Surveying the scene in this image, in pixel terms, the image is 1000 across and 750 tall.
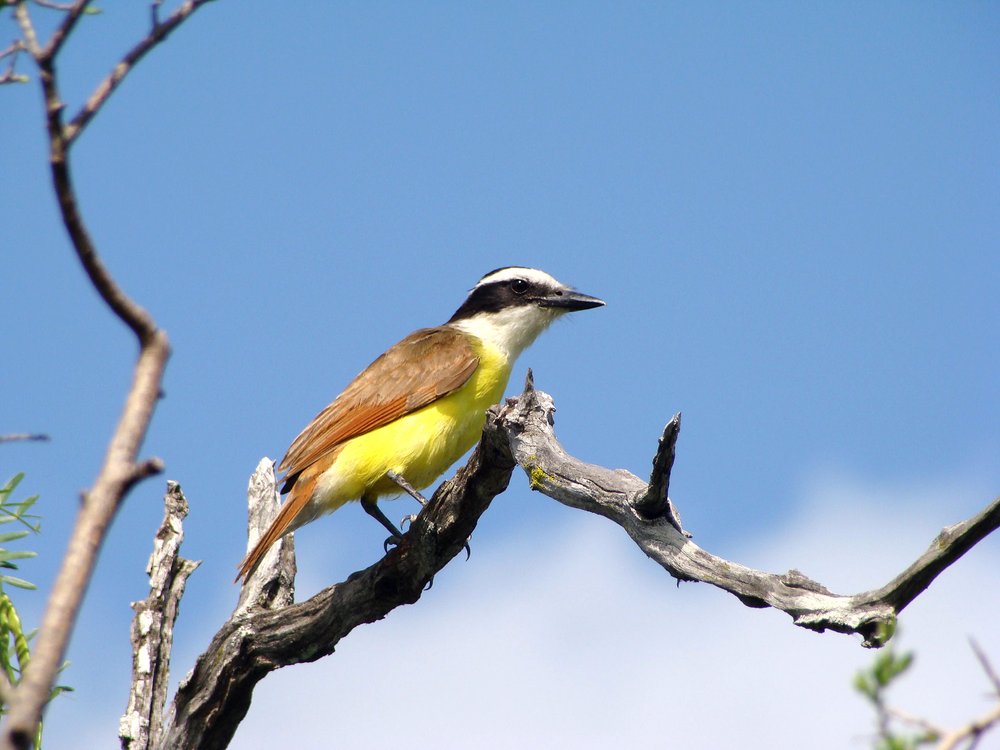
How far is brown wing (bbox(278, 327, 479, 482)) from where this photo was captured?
620 centimetres

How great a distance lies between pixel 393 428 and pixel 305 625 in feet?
4.18

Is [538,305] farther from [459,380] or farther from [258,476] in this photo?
[258,476]

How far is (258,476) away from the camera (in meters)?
6.75

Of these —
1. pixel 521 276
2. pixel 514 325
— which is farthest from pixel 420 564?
pixel 521 276

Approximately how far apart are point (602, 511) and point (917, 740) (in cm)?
312

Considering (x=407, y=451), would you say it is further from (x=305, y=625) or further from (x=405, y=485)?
(x=305, y=625)

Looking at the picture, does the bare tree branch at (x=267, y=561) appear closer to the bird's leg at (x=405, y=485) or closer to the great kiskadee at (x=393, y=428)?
the great kiskadee at (x=393, y=428)

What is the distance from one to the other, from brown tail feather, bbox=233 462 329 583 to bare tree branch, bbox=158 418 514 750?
0.86ft

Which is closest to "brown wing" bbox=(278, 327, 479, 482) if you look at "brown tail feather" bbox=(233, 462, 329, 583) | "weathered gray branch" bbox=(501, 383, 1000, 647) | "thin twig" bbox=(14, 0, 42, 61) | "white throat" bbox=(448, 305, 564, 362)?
"brown tail feather" bbox=(233, 462, 329, 583)

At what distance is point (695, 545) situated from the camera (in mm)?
3867

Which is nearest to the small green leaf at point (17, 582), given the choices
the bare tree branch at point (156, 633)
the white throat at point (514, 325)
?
the bare tree branch at point (156, 633)

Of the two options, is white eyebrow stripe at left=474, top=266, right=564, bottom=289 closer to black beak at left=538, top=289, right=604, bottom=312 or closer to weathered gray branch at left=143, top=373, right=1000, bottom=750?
black beak at left=538, top=289, right=604, bottom=312

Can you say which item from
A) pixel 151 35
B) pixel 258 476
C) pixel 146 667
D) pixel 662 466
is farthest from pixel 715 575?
pixel 258 476

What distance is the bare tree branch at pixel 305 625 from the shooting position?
17.5 ft
